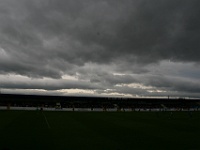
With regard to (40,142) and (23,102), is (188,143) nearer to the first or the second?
(40,142)

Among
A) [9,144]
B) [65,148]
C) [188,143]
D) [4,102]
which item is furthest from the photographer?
[4,102]

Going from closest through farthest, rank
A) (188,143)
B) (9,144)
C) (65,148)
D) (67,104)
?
1. (65,148)
2. (9,144)
3. (188,143)
4. (67,104)

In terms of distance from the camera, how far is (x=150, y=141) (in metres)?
21.5

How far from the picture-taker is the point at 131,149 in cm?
1803

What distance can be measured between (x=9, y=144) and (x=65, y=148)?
5.13 m

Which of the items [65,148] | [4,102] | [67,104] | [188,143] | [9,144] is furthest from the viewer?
[67,104]

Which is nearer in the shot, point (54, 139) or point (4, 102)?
point (54, 139)

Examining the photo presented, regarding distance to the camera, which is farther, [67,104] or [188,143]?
[67,104]

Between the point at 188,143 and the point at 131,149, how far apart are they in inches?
252

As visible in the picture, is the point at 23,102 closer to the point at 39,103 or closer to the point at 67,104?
the point at 39,103

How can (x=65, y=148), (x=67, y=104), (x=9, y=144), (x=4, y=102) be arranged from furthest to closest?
(x=67, y=104) → (x=4, y=102) → (x=9, y=144) → (x=65, y=148)

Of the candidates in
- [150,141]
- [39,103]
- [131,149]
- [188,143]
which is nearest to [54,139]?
[131,149]

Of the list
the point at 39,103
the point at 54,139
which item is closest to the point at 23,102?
the point at 39,103

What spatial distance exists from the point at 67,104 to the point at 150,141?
12734 cm
